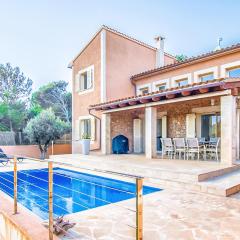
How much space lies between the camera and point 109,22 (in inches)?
766

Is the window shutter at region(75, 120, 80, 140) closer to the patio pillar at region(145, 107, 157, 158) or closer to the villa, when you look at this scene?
the villa

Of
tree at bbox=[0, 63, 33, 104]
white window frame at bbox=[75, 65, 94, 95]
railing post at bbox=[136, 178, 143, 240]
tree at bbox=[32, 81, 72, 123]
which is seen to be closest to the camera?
railing post at bbox=[136, 178, 143, 240]

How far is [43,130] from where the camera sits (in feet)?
65.9

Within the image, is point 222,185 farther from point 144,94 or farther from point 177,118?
point 177,118

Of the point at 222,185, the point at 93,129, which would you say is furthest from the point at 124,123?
the point at 222,185

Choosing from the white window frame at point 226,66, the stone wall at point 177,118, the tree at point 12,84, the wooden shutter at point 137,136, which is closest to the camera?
the white window frame at point 226,66

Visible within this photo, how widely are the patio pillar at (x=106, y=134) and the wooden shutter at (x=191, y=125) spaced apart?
5.33 metres

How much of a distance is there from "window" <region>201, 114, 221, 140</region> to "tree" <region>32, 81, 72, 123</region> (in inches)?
1107

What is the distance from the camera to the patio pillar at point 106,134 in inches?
647

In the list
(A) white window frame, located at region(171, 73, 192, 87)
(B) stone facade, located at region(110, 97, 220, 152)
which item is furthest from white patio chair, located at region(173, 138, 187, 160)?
(A) white window frame, located at region(171, 73, 192, 87)

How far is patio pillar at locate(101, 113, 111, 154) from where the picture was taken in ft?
53.9

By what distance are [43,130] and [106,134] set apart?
6.68 metres

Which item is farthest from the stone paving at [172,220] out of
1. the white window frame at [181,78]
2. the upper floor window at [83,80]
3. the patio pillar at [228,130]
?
the upper floor window at [83,80]

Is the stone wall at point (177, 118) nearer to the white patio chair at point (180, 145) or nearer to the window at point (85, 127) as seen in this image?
the white patio chair at point (180, 145)
